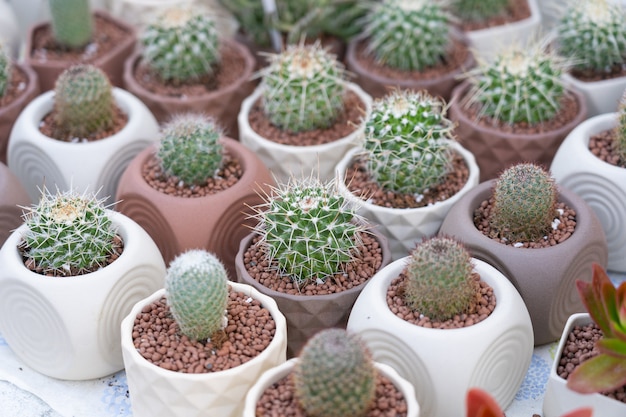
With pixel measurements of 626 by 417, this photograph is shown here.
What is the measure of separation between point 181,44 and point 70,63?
43 centimetres

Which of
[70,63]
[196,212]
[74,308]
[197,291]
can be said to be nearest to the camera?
[197,291]

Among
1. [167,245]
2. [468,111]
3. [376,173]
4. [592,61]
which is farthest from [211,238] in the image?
[592,61]

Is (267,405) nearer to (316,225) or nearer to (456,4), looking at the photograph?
(316,225)

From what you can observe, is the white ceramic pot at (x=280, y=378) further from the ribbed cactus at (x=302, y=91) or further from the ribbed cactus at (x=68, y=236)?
the ribbed cactus at (x=302, y=91)

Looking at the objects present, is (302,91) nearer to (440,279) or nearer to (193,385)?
(440,279)

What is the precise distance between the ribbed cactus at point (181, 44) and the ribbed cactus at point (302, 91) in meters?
0.33

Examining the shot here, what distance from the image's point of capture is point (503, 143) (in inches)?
105

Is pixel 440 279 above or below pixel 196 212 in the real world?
above

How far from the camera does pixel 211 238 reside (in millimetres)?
2420

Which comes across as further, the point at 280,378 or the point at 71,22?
the point at 71,22

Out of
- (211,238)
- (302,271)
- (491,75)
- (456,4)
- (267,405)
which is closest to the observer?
(267,405)

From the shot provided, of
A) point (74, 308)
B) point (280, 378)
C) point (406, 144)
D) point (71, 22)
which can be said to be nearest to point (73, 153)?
point (74, 308)

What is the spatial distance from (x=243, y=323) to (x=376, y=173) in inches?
25.4

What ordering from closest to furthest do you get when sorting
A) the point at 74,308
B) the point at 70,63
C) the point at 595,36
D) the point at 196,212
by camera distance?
the point at 74,308 → the point at 196,212 → the point at 595,36 → the point at 70,63
